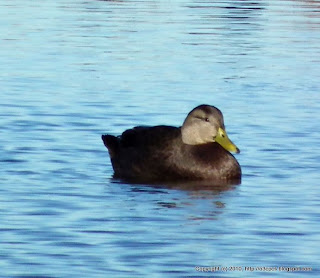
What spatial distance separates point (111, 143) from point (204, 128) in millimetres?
1063

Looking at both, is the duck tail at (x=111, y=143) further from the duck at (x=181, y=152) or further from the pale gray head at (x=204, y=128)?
the pale gray head at (x=204, y=128)

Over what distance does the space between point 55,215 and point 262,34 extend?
59.8 feet

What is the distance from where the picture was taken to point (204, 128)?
14.0 m

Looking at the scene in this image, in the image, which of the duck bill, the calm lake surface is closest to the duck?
the duck bill

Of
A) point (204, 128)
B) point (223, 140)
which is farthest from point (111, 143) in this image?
point (223, 140)

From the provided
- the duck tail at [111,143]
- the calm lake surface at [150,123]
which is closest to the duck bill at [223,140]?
the calm lake surface at [150,123]

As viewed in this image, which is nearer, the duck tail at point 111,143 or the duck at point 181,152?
the duck at point 181,152

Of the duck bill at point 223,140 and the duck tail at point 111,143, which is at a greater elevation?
the duck bill at point 223,140

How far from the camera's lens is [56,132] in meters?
16.1

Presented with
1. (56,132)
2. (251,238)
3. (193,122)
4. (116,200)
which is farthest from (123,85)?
(251,238)

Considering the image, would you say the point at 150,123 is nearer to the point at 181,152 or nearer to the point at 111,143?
the point at 111,143

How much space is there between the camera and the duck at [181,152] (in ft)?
44.9

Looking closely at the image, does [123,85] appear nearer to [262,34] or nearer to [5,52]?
[5,52]

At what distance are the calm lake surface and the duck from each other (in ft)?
1.10
